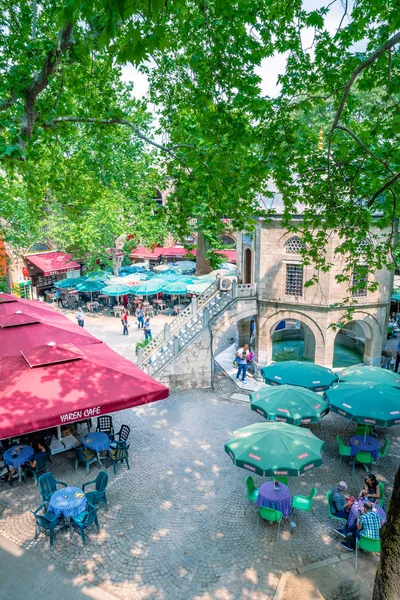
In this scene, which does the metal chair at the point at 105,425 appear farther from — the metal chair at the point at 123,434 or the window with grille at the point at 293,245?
the window with grille at the point at 293,245

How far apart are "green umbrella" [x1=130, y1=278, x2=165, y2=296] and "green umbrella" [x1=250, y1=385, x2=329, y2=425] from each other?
59.1ft

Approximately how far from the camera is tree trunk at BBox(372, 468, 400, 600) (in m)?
4.24

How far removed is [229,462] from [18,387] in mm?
6489

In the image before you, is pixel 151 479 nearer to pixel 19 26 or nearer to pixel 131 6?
pixel 131 6

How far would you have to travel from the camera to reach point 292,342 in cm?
2659

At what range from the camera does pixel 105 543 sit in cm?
880

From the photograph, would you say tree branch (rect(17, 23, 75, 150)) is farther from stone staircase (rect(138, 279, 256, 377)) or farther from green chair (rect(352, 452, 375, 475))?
green chair (rect(352, 452, 375, 475))

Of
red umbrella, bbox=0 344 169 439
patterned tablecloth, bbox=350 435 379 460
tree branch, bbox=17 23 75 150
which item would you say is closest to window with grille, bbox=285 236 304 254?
patterned tablecloth, bbox=350 435 379 460

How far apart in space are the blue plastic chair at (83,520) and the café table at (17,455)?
8.44 ft

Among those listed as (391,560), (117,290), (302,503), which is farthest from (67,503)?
(117,290)

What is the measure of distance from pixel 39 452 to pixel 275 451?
6660 millimetres

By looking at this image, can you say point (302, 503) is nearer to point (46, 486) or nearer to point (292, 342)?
point (46, 486)

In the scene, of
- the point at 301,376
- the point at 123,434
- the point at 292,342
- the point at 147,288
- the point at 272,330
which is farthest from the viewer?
the point at 147,288

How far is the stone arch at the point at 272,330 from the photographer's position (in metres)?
19.2
